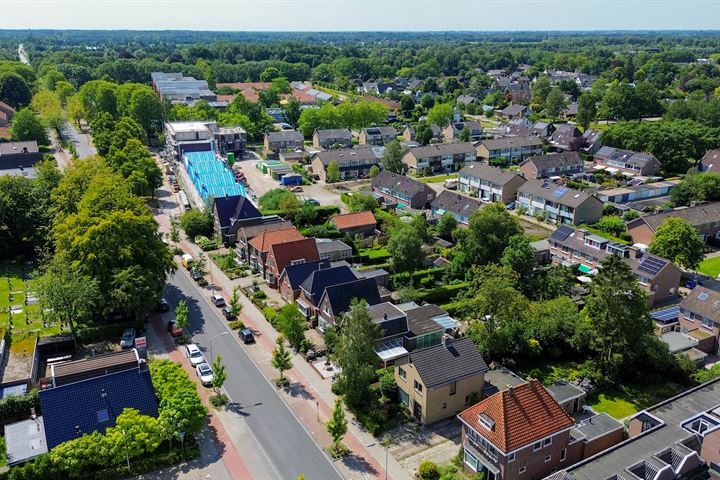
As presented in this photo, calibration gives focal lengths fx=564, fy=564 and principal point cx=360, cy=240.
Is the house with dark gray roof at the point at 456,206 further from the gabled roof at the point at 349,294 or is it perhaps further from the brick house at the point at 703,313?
the brick house at the point at 703,313

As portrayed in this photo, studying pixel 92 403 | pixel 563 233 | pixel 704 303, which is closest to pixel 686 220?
pixel 563 233

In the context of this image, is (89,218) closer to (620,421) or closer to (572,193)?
(620,421)

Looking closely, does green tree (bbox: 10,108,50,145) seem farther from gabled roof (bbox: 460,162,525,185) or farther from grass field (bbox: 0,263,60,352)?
gabled roof (bbox: 460,162,525,185)

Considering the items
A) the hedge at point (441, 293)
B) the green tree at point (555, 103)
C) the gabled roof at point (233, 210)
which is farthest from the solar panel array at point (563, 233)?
the green tree at point (555, 103)

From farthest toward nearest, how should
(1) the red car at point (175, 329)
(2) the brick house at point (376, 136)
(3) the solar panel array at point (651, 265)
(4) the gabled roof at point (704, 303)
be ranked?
(2) the brick house at point (376, 136)
(3) the solar panel array at point (651, 265)
(1) the red car at point (175, 329)
(4) the gabled roof at point (704, 303)

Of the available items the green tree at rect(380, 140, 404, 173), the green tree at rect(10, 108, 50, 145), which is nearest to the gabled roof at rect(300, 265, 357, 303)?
the green tree at rect(380, 140, 404, 173)
